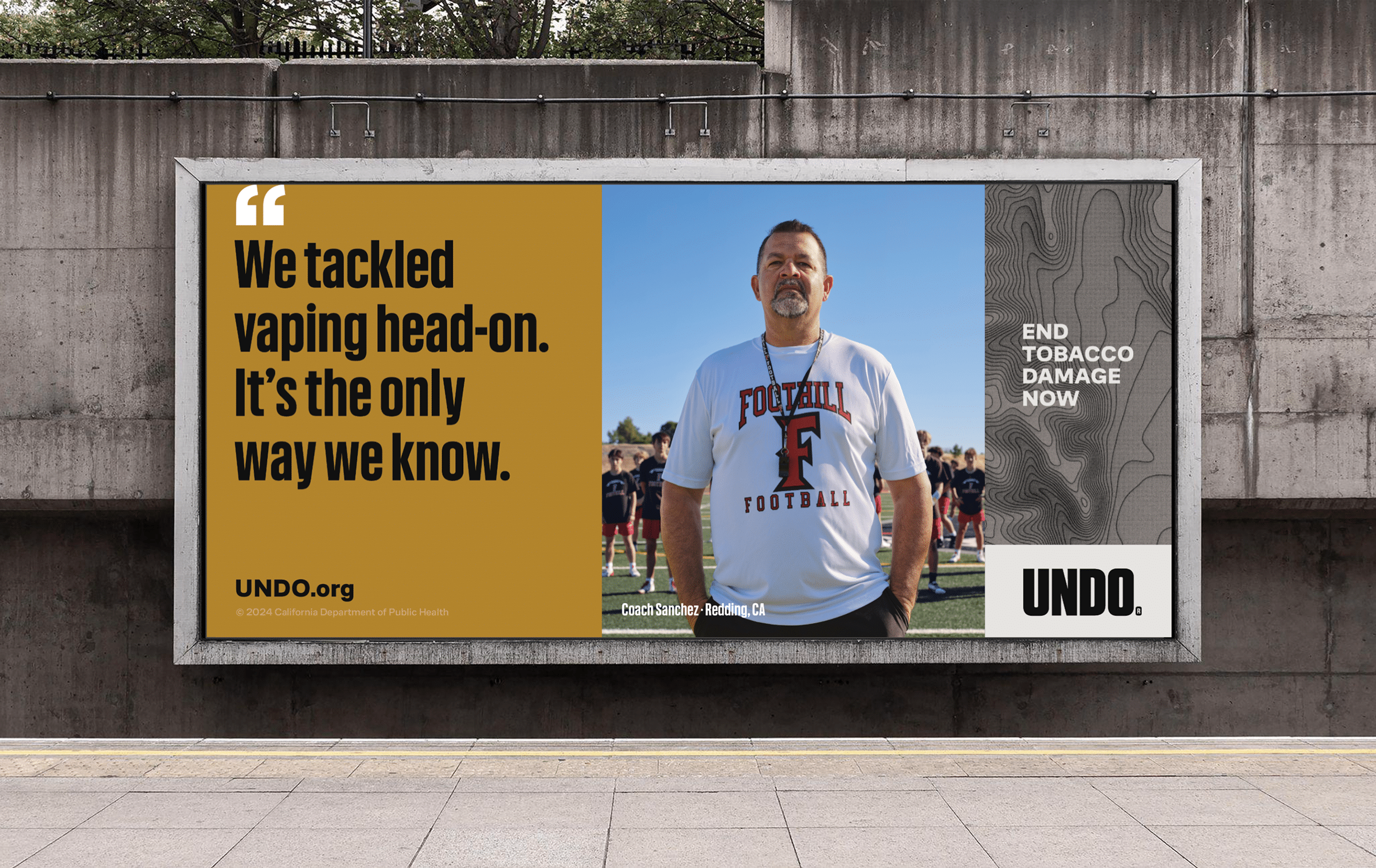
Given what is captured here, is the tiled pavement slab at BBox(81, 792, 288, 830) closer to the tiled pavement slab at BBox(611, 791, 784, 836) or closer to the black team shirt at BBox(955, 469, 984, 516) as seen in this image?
the tiled pavement slab at BBox(611, 791, 784, 836)

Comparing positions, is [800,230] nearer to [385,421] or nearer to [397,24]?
[385,421]

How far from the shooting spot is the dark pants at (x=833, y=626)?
292 inches

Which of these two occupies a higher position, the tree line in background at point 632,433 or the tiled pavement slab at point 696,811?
the tree line in background at point 632,433

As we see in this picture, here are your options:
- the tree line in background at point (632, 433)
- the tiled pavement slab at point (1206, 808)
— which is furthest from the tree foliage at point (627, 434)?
the tiled pavement slab at point (1206, 808)

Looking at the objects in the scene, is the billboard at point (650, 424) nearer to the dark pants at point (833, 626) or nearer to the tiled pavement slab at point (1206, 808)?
the dark pants at point (833, 626)

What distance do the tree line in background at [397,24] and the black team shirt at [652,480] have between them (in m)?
10.5

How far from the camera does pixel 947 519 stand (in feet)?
24.6

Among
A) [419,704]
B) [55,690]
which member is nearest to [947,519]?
[419,704]

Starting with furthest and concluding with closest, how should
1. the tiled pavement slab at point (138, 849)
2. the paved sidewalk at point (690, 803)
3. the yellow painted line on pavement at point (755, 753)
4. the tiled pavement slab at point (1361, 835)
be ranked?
the yellow painted line on pavement at point (755, 753) < the tiled pavement slab at point (1361, 835) < the paved sidewalk at point (690, 803) < the tiled pavement slab at point (138, 849)

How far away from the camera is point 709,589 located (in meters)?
7.43

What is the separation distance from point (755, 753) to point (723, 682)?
2.30 ft

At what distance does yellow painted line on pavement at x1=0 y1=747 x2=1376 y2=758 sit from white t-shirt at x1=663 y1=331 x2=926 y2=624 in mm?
1059

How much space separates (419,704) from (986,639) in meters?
4.54
